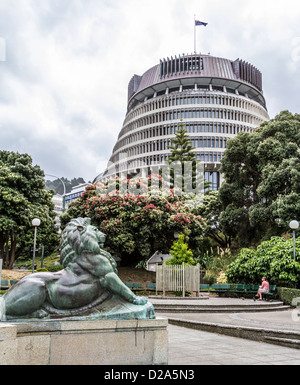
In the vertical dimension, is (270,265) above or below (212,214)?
below

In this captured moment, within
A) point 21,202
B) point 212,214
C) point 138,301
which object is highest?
point 212,214

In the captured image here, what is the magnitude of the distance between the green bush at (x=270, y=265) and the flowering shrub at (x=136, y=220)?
5980 mm

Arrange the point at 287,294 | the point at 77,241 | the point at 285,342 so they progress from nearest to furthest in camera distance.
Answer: the point at 77,241, the point at 285,342, the point at 287,294

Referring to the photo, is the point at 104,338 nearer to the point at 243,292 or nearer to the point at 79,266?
the point at 79,266

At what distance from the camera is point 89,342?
4.22m

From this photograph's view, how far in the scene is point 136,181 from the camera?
89.9 ft

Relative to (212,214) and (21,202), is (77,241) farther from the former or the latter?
(212,214)

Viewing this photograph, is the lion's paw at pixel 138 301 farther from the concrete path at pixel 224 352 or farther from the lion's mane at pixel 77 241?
the concrete path at pixel 224 352

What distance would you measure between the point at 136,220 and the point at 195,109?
161 feet

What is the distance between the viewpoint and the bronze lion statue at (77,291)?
4258mm

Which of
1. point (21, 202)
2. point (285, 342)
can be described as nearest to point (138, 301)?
point (285, 342)

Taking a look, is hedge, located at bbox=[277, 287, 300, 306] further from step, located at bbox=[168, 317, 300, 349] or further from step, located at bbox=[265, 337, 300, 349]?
step, located at bbox=[265, 337, 300, 349]
